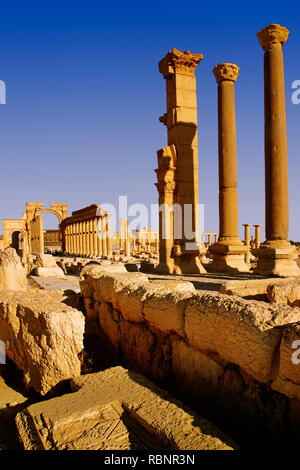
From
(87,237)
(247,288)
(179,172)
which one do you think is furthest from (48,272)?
(87,237)

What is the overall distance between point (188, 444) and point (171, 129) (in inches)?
475

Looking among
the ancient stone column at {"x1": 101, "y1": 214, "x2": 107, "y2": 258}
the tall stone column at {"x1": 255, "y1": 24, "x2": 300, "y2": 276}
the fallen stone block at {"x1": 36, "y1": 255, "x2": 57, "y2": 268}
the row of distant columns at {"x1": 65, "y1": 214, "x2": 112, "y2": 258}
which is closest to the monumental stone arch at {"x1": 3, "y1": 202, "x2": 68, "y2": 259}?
the row of distant columns at {"x1": 65, "y1": 214, "x2": 112, "y2": 258}

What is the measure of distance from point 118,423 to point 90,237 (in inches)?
1161

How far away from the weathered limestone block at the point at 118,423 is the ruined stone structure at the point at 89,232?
997 inches

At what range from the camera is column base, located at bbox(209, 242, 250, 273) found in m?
12.0

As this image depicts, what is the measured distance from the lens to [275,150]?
33.4 ft

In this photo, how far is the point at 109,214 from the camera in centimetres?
2855

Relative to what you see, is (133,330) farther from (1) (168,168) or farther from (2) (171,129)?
(2) (171,129)

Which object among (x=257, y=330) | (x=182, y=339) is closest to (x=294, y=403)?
(x=257, y=330)

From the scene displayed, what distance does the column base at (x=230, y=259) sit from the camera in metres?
12.0

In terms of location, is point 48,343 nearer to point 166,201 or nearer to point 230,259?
point 230,259

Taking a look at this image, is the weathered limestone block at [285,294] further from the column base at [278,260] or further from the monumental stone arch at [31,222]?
the monumental stone arch at [31,222]

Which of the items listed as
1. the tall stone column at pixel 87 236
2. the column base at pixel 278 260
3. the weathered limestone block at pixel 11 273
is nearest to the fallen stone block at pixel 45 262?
the weathered limestone block at pixel 11 273

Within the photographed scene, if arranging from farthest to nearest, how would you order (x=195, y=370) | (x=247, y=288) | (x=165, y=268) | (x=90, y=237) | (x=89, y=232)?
1. (x=89, y=232)
2. (x=90, y=237)
3. (x=165, y=268)
4. (x=247, y=288)
5. (x=195, y=370)
